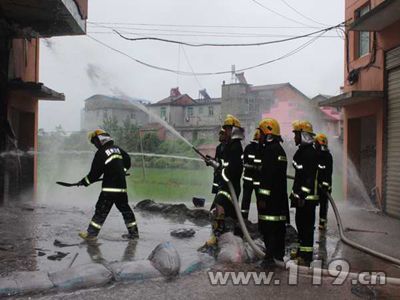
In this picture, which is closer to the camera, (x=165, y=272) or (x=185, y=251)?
(x=165, y=272)

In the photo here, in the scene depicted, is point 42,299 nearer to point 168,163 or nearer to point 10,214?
point 10,214

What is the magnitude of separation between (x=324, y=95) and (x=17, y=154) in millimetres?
33477

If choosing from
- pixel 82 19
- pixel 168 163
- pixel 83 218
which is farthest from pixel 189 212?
pixel 168 163

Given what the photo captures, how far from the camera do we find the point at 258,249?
570 cm

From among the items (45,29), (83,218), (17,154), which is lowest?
(83,218)

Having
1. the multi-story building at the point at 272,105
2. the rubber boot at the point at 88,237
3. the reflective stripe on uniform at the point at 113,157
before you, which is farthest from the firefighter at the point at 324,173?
the multi-story building at the point at 272,105

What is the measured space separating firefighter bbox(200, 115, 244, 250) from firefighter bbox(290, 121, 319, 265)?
1009 millimetres

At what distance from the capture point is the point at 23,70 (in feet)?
37.4

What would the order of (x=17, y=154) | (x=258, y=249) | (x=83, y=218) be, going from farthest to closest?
(x=17, y=154) → (x=83, y=218) → (x=258, y=249)

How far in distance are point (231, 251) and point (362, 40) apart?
960 centimetres

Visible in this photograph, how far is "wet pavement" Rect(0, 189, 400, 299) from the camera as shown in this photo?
451cm

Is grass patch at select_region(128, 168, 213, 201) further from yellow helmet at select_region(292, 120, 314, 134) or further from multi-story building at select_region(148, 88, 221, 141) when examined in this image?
multi-story building at select_region(148, 88, 221, 141)

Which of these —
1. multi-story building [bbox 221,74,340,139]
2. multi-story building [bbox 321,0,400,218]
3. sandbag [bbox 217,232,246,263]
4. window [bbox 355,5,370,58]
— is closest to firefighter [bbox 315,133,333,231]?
sandbag [bbox 217,232,246,263]

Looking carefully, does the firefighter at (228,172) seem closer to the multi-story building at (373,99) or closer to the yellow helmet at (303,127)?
the yellow helmet at (303,127)
